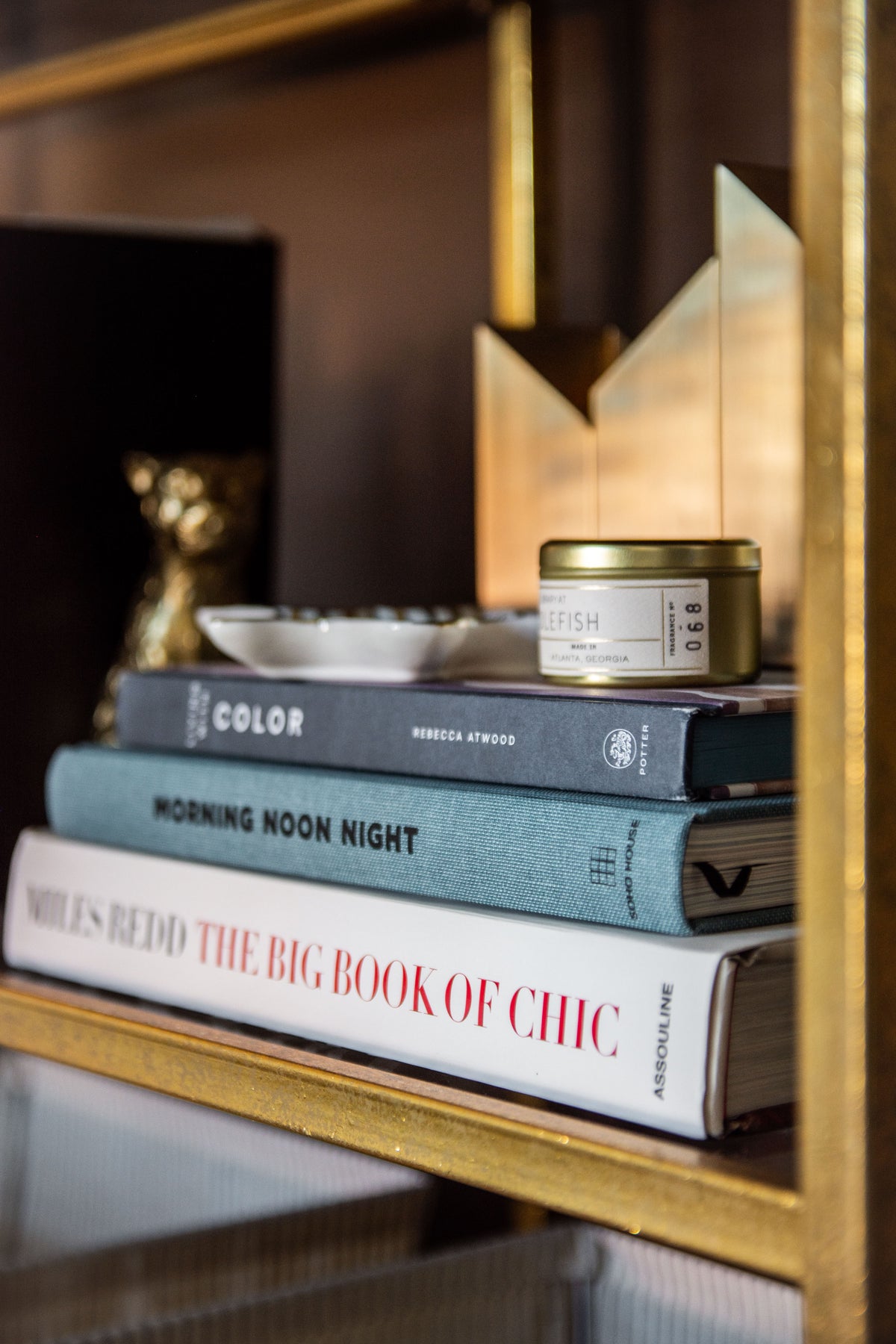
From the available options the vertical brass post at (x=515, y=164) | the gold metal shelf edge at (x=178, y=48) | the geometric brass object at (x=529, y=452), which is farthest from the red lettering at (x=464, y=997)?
the gold metal shelf edge at (x=178, y=48)

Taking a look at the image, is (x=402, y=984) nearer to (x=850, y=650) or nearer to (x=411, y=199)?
(x=850, y=650)

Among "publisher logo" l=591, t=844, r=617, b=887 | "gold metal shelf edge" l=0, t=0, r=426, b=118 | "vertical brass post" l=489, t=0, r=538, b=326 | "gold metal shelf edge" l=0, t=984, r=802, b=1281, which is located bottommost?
"gold metal shelf edge" l=0, t=984, r=802, b=1281

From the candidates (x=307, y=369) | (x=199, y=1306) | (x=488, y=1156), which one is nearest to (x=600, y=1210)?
(x=488, y=1156)

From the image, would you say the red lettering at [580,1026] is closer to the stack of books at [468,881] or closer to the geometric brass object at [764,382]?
the stack of books at [468,881]

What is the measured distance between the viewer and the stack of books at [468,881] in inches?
14.6

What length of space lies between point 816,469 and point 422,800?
0.17 metres

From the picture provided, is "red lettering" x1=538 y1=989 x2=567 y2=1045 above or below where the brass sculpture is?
below

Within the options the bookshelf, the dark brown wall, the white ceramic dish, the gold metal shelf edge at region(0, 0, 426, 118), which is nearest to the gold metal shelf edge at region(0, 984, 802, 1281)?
the bookshelf

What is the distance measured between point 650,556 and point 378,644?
0.35ft

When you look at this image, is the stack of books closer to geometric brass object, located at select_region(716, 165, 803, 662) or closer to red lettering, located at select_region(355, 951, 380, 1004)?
red lettering, located at select_region(355, 951, 380, 1004)

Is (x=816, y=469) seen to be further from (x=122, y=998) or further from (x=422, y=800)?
(x=122, y=998)

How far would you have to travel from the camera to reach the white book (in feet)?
1.18

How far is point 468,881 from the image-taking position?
16.7 inches

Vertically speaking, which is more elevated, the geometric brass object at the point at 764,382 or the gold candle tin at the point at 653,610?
the geometric brass object at the point at 764,382
